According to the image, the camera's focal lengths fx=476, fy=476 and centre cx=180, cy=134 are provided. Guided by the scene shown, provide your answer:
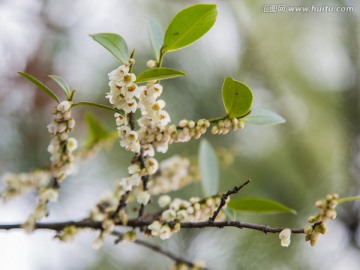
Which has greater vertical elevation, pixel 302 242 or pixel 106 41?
pixel 106 41

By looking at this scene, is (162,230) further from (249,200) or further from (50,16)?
(50,16)

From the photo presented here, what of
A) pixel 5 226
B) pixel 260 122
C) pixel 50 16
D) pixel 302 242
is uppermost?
pixel 50 16

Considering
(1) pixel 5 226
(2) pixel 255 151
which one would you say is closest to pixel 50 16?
(2) pixel 255 151

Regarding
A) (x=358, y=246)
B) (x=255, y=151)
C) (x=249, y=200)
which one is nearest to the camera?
(x=249, y=200)

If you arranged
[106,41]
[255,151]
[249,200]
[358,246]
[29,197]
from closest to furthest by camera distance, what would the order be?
1. [106,41]
2. [249,200]
3. [358,246]
4. [29,197]
5. [255,151]

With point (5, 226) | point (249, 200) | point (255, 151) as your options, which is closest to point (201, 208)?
point (249, 200)

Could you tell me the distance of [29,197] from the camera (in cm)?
110

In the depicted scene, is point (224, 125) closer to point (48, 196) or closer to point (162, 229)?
point (162, 229)

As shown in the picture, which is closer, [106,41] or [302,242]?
[106,41]

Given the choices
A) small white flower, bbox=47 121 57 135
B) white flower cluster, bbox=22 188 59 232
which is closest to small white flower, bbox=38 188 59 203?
white flower cluster, bbox=22 188 59 232

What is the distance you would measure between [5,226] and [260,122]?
31 cm

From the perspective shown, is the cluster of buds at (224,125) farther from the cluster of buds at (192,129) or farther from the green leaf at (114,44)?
the green leaf at (114,44)

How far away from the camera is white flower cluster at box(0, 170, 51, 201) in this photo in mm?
744

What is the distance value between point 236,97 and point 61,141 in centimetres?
20
